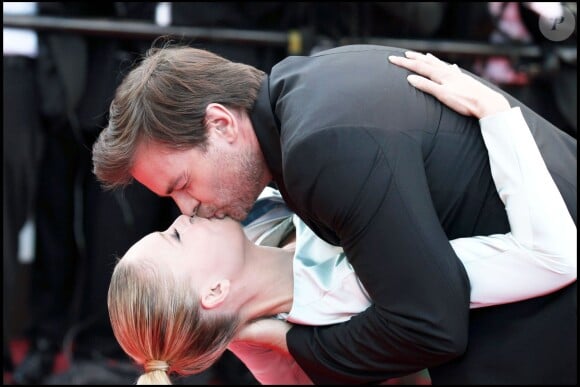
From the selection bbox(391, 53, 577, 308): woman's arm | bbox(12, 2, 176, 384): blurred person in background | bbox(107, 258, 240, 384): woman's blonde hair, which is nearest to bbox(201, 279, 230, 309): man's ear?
bbox(107, 258, 240, 384): woman's blonde hair

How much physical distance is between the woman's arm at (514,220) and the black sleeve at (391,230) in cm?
7

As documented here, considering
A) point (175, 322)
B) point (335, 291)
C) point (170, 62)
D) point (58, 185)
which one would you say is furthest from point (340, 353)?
point (58, 185)

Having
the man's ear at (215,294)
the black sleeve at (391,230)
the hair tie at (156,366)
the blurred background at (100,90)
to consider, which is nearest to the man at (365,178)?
the black sleeve at (391,230)

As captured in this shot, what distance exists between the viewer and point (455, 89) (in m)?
1.85

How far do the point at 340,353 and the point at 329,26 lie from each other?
1.63 metres

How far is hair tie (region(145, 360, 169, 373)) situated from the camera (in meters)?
1.93

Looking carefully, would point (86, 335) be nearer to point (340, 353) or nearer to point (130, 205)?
point (130, 205)

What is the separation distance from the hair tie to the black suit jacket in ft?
0.90

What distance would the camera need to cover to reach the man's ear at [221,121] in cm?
191

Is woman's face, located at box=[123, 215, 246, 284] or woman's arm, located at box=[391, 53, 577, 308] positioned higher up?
woman's arm, located at box=[391, 53, 577, 308]

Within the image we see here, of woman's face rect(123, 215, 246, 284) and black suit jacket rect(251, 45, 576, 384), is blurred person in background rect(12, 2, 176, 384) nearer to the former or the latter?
woman's face rect(123, 215, 246, 284)

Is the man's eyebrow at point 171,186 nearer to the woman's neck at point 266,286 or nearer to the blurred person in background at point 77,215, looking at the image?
the woman's neck at point 266,286

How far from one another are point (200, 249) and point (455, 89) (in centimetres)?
63

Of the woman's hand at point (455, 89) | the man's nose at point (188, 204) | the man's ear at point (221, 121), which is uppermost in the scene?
the woman's hand at point (455, 89)
